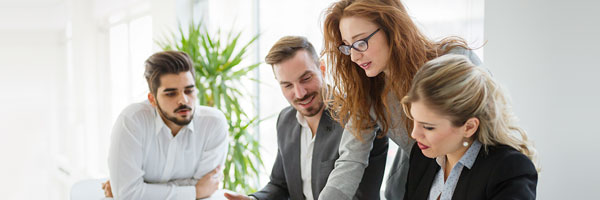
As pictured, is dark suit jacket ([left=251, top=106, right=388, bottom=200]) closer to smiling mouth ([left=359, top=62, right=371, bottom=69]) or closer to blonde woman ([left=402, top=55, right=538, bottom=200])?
smiling mouth ([left=359, top=62, right=371, bottom=69])

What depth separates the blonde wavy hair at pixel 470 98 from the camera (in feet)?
3.91

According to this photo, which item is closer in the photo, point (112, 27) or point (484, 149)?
point (484, 149)

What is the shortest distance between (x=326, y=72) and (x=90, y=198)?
1438 mm

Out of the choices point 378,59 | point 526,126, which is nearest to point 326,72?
point 378,59

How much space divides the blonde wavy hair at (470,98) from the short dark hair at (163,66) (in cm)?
153

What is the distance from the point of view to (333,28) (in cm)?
170

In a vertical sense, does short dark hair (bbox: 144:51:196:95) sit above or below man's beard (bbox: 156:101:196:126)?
above

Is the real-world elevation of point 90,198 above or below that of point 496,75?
below

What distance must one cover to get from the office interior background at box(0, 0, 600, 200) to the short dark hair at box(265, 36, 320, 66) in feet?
2.57

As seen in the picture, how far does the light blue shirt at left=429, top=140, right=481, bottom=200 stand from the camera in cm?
128

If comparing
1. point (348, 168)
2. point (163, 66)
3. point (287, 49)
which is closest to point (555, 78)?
point (348, 168)

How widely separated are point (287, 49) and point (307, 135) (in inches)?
15.9

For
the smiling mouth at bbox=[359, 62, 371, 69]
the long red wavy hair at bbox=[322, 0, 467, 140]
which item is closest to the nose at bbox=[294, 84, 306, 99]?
the long red wavy hair at bbox=[322, 0, 467, 140]

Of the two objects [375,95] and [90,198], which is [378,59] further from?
[90,198]
